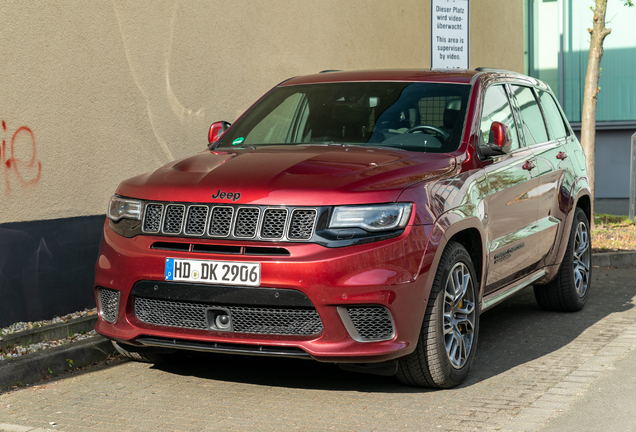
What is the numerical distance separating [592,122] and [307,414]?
9.35 metres

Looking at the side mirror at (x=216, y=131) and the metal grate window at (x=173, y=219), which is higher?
the side mirror at (x=216, y=131)

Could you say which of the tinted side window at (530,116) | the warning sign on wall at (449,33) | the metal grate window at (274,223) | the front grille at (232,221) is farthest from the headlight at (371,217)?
the warning sign on wall at (449,33)

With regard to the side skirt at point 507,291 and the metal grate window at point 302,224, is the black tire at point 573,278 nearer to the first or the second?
the side skirt at point 507,291

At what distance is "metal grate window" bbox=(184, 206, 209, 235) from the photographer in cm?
447

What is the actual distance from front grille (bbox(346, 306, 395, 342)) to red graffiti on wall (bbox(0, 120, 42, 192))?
125 inches

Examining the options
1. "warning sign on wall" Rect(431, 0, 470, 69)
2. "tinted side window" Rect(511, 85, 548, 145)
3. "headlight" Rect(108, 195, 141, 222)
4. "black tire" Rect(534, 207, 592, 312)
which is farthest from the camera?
"warning sign on wall" Rect(431, 0, 470, 69)

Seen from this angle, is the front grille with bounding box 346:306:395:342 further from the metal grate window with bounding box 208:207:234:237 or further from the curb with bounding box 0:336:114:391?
the curb with bounding box 0:336:114:391

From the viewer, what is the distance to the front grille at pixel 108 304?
4.75 metres

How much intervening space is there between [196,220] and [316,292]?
0.77 metres

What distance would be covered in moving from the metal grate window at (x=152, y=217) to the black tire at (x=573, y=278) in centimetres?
375

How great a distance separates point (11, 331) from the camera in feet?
Answer: 19.8

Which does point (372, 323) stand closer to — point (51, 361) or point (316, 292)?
point (316, 292)

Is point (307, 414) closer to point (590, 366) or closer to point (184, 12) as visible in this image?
point (590, 366)

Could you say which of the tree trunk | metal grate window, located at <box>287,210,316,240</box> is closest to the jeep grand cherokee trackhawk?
metal grate window, located at <box>287,210,316,240</box>
